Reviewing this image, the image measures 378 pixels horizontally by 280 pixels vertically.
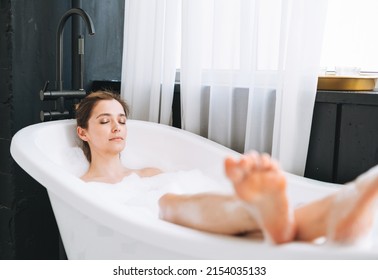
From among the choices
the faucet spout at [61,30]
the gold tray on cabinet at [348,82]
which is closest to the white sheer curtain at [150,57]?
the faucet spout at [61,30]

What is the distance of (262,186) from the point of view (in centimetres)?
71

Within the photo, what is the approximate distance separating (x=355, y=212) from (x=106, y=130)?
3.92 ft

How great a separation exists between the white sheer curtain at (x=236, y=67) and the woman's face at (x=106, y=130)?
251mm

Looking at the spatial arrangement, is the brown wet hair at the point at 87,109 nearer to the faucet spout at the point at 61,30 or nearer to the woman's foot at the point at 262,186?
the faucet spout at the point at 61,30

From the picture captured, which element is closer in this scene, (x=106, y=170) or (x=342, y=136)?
(x=342, y=136)

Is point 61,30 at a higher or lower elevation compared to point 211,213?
higher

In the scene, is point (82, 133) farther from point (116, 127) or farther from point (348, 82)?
point (348, 82)

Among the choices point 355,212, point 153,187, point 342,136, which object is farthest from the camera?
point 153,187

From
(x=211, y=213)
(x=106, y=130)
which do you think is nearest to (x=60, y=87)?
(x=106, y=130)

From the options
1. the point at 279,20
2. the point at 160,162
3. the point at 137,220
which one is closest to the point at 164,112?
the point at 160,162

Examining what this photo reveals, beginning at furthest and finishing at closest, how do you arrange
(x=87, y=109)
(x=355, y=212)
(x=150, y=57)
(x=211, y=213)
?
(x=150, y=57) → (x=87, y=109) → (x=211, y=213) → (x=355, y=212)

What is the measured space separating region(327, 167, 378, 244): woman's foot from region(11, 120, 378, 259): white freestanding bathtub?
23 mm

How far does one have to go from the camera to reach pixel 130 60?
2047 millimetres

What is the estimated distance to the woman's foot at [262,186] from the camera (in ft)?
2.32
